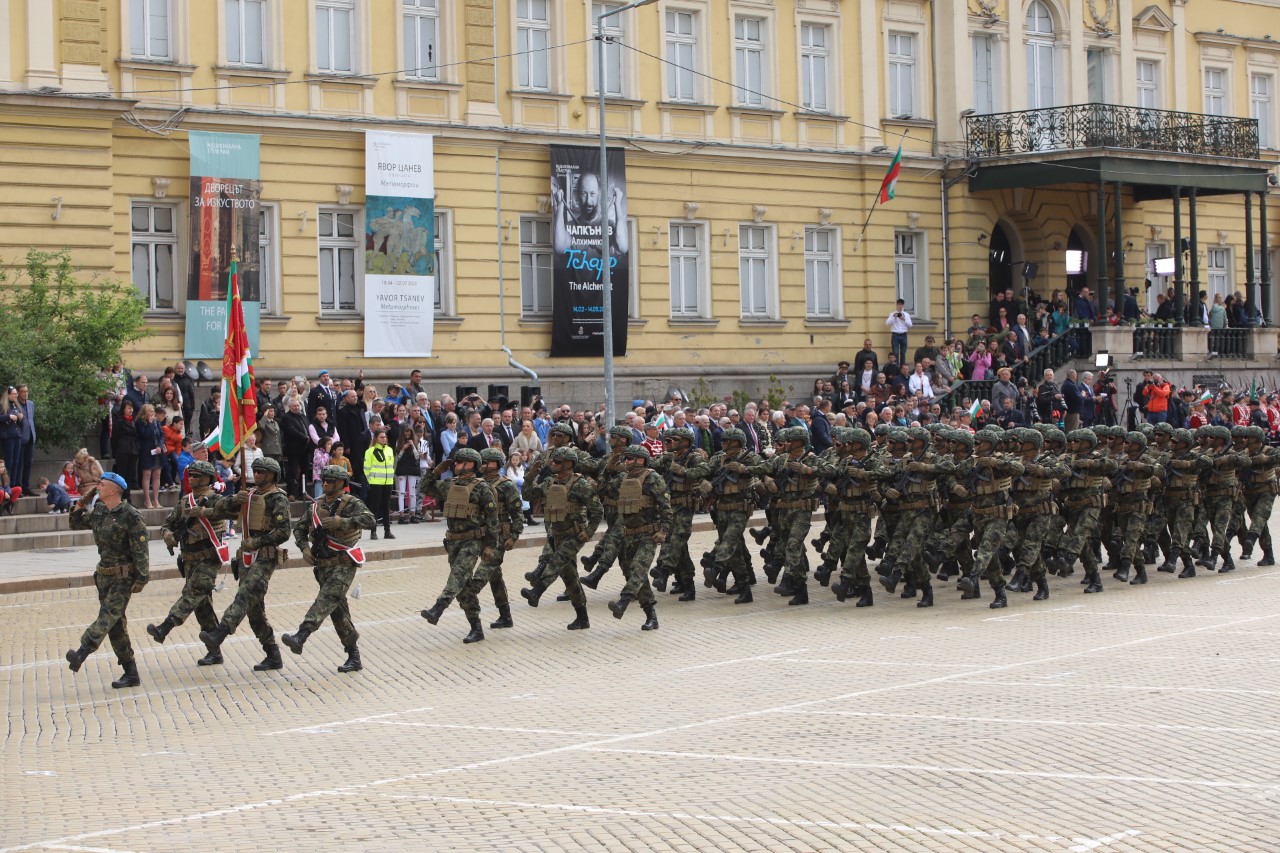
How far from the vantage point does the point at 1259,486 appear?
70.7ft

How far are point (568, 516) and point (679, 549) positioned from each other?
243 centimetres

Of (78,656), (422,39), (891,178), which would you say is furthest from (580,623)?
(891,178)

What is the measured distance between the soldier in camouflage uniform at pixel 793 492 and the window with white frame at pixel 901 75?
21.0 m

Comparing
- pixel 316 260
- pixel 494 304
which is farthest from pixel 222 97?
pixel 494 304

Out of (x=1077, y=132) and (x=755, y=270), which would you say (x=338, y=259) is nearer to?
(x=755, y=270)

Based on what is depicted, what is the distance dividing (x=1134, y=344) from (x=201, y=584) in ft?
89.0

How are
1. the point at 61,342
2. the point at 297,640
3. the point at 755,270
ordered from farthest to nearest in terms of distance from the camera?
1. the point at 755,270
2. the point at 61,342
3. the point at 297,640

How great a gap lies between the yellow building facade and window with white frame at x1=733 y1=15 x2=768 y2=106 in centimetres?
5

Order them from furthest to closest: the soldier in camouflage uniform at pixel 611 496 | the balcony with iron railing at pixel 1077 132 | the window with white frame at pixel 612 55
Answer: the balcony with iron railing at pixel 1077 132
the window with white frame at pixel 612 55
the soldier in camouflage uniform at pixel 611 496

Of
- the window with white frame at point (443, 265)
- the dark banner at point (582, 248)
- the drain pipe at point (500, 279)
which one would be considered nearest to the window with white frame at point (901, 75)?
the dark banner at point (582, 248)

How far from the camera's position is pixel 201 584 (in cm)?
1443

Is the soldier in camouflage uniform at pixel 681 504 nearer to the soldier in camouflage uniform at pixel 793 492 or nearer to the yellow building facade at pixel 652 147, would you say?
the soldier in camouflage uniform at pixel 793 492

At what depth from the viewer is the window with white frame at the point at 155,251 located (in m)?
28.8

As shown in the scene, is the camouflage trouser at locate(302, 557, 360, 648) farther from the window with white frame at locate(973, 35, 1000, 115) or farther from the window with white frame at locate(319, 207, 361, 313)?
the window with white frame at locate(973, 35, 1000, 115)
